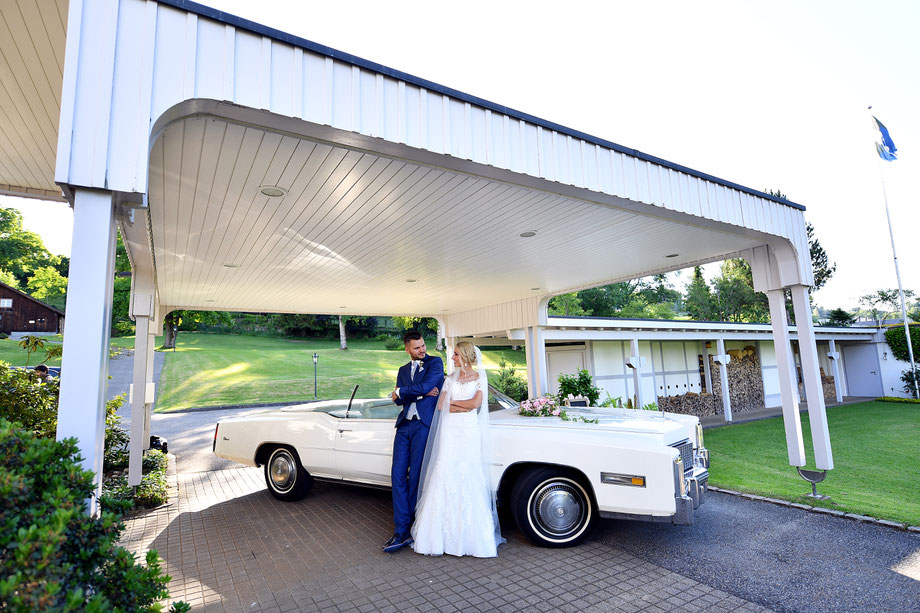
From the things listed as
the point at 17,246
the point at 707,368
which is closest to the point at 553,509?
the point at 707,368

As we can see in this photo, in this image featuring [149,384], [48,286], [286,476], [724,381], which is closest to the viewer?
[286,476]

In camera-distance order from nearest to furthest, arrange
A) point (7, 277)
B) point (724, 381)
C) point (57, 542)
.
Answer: point (57, 542)
point (724, 381)
point (7, 277)

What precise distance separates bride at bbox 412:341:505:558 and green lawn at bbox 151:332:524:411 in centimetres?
993

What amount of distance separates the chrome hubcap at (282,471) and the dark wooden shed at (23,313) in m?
44.9

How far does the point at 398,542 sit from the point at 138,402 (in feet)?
16.5

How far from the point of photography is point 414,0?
22.5 ft

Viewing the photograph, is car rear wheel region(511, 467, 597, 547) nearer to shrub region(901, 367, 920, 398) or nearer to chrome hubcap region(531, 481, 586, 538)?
chrome hubcap region(531, 481, 586, 538)

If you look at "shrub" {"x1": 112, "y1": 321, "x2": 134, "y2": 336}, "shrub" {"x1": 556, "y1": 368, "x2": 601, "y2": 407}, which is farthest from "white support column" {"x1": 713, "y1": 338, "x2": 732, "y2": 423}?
"shrub" {"x1": 112, "y1": 321, "x2": 134, "y2": 336}

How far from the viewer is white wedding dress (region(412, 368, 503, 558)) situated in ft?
13.6

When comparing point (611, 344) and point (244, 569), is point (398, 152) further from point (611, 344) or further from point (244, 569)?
point (611, 344)

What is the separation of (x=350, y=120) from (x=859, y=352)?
32.2 meters

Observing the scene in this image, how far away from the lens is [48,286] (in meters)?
41.7

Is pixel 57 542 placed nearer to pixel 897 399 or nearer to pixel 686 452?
pixel 686 452

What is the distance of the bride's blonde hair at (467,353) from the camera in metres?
4.81
